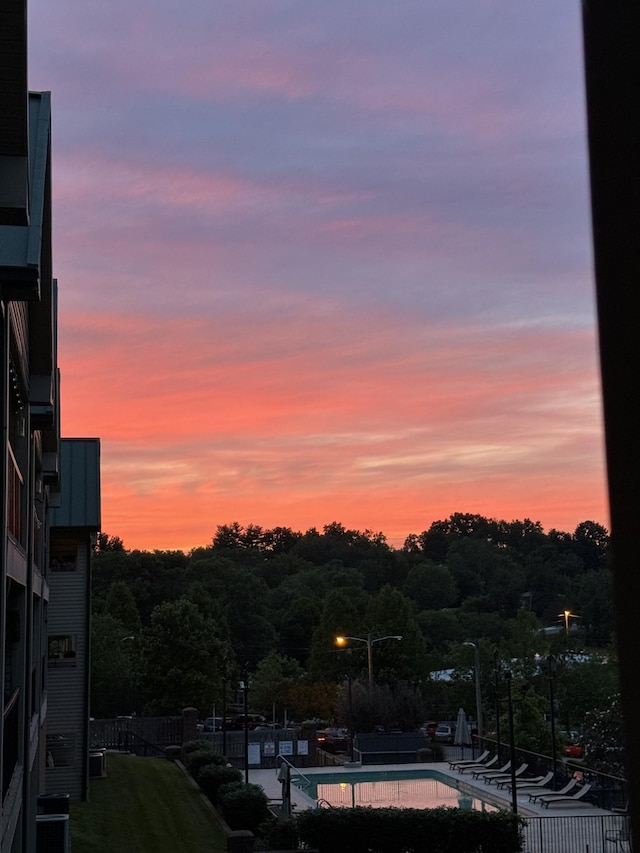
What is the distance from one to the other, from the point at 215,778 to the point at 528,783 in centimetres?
1254

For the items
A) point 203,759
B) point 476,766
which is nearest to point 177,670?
point 476,766

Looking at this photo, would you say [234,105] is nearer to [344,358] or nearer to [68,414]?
[344,358]

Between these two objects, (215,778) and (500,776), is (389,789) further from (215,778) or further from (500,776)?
(215,778)

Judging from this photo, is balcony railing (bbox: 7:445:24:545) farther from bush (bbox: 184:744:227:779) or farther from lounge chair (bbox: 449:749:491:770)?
lounge chair (bbox: 449:749:491:770)

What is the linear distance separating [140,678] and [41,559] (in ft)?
114

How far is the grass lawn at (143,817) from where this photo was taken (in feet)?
77.9

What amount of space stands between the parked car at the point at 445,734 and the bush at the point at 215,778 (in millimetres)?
23241

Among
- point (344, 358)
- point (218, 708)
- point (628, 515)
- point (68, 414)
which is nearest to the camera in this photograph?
point (628, 515)

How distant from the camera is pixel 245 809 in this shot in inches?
1036

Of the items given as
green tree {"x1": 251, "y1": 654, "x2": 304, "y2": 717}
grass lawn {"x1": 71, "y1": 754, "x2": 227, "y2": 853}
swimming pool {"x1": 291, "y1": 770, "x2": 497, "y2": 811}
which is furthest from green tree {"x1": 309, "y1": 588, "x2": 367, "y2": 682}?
grass lawn {"x1": 71, "y1": 754, "x2": 227, "y2": 853}

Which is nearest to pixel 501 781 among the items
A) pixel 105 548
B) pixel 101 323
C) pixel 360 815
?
pixel 360 815

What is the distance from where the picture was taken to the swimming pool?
34.7 meters

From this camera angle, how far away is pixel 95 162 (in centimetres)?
2508

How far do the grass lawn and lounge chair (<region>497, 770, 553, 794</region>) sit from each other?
11.5 meters
